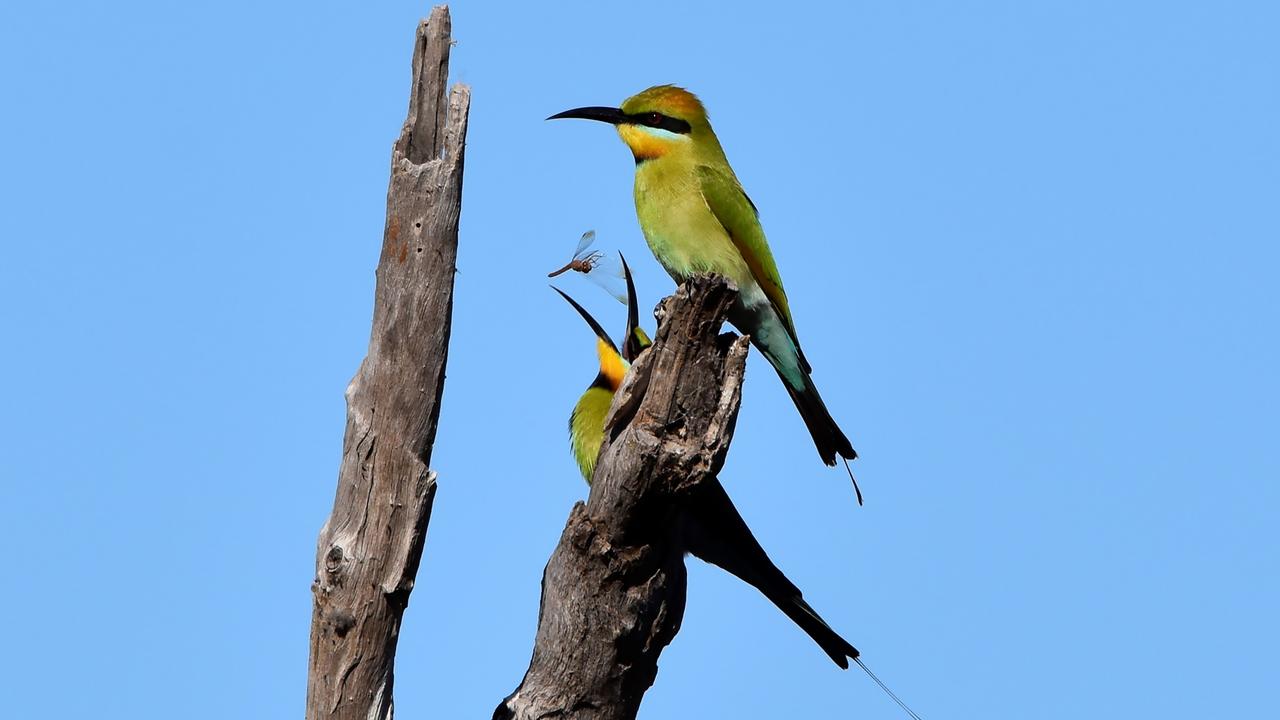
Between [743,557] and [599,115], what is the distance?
1.80 m

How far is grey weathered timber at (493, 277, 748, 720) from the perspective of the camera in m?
3.12

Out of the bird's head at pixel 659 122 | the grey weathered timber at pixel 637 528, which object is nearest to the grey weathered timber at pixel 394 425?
the grey weathered timber at pixel 637 528

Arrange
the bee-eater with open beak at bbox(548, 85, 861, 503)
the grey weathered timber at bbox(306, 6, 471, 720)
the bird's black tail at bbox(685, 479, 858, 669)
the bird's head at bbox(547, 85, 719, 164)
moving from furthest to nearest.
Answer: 1. the bird's head at bbox(547, 85, 719, 164)
2. the bee-eater with open beak at bbox(548, 85, 861, 503)
3. the bird's black tail at bbox(685, 479, 858, 669)
4. the grey weathered timber at bbox(306, 6, 471, 720)

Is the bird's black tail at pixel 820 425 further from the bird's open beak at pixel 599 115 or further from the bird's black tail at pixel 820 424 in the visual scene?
the bird's open beak at pixel 599 115

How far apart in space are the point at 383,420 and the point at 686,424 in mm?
715

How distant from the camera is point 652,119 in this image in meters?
5.03

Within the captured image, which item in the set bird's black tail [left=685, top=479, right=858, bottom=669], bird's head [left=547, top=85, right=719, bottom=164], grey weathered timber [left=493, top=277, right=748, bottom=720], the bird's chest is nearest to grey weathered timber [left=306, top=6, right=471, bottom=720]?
grey weathered timber [left=493, top=277, right=748, bottom=720]

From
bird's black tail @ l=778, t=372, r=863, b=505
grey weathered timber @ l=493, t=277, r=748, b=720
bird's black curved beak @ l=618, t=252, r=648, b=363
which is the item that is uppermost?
bird's black curved beak @ l=618, t=252, r=648, b=363

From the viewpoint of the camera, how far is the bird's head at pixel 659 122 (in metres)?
4.98

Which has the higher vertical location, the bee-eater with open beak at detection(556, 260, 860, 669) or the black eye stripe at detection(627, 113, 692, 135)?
the black eye stripe at detection(627, 113, 692, 135)

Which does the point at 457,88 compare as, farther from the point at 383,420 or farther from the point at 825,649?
the point at 825,649

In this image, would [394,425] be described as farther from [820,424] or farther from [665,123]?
[665,123]

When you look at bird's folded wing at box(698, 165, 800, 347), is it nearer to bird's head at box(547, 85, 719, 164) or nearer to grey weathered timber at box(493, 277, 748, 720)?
bird's head at box(547, 85, 719, 164)

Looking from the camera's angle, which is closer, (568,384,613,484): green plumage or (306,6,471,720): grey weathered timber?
(306,6,471,720): grey weathered timber
